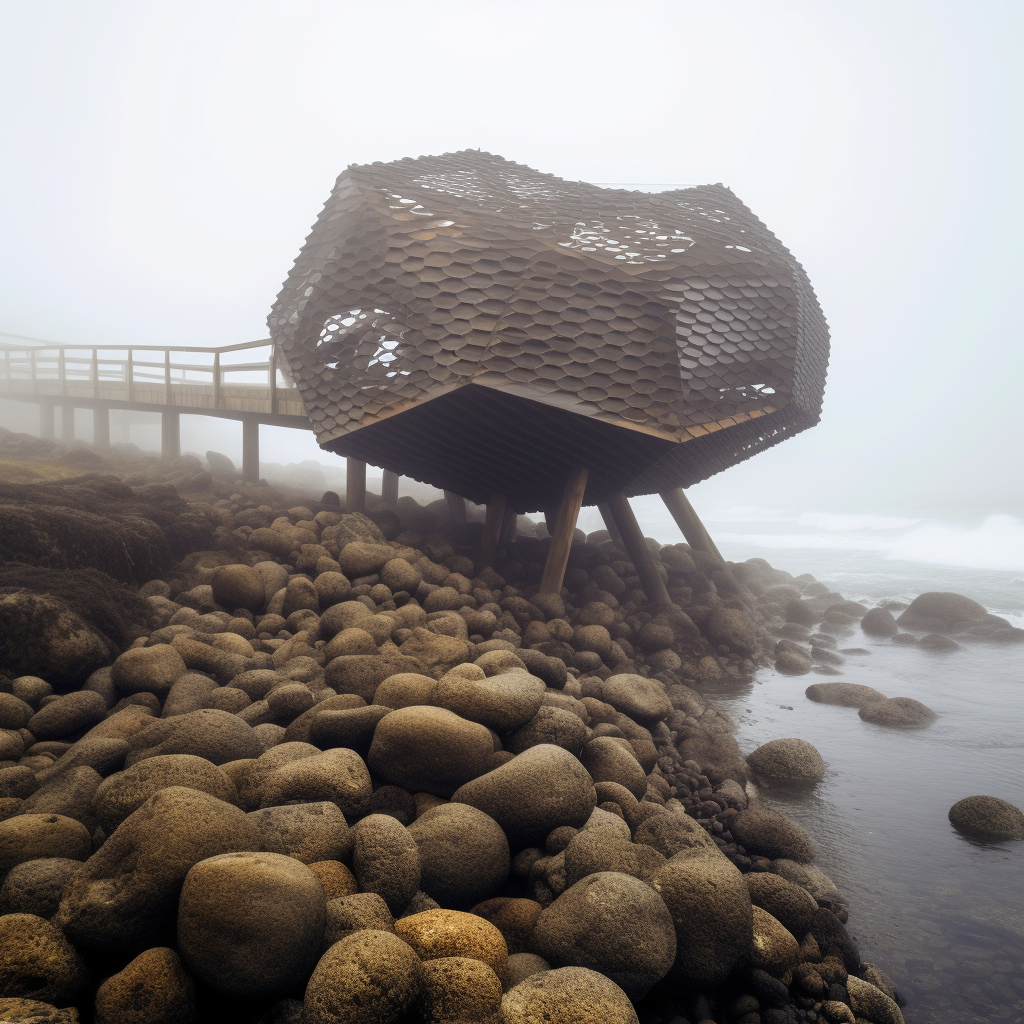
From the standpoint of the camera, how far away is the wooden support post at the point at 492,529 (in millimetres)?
9938

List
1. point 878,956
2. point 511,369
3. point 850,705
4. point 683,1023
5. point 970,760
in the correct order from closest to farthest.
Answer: point 683,1023, point 878,956, point 970,760, point 511,369, point 850,705

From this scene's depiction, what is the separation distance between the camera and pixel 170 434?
15.4 metres

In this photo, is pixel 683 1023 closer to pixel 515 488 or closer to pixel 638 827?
pixel 638 827

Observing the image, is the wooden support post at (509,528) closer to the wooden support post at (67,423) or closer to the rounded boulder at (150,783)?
the rounded boulder at (150,783)

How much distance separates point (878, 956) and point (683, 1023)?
1.42 meters

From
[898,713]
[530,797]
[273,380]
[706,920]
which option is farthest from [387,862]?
[273,380]

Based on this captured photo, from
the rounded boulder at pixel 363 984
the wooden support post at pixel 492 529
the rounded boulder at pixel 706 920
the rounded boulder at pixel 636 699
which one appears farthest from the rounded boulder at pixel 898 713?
the rounded boulder at pixel 363 984

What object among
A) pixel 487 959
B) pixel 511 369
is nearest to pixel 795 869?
pixel 487 959

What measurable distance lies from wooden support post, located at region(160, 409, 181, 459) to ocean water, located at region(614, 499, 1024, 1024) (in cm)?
1333

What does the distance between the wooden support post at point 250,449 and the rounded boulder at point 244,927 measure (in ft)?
41.2

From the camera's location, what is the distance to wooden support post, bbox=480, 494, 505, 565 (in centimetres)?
994

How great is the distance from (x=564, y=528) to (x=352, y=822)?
6104 mm

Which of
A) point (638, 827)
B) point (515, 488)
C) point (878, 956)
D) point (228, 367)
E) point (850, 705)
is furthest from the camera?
point (228, 367)

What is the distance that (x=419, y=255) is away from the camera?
855 centimetres
